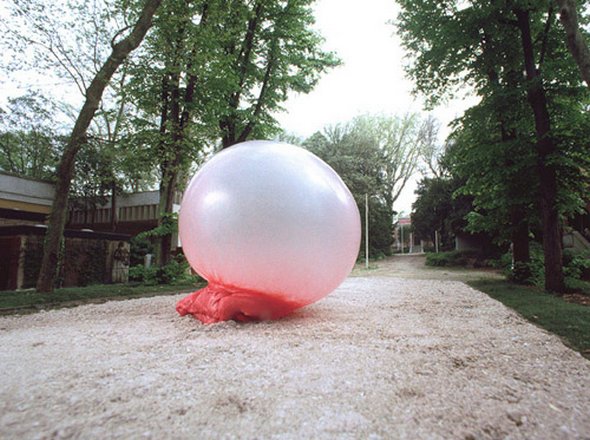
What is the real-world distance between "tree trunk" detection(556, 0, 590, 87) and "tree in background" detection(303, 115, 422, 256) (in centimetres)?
1932

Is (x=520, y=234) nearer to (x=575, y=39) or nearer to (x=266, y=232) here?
(x=575, y=39)

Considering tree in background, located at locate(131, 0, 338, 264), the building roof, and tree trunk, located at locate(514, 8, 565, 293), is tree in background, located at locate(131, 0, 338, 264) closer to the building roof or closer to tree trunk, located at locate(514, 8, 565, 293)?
tree trunk, located at locate(514, 8, 565, 293)

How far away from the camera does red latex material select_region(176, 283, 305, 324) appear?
430 cm

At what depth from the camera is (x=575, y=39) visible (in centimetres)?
520

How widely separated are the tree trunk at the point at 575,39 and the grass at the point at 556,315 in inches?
132

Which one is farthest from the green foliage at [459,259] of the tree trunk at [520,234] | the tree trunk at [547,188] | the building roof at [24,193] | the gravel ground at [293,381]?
the building roof at [24,193]

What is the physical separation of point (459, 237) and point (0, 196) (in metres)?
25.9

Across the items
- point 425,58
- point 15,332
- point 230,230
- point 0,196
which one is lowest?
point 15,332

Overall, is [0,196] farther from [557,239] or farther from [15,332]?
[557,239]

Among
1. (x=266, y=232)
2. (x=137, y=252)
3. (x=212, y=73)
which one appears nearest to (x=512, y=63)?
(x=212, y=73)

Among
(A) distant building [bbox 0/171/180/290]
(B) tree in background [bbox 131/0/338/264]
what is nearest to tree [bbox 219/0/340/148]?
(B) tree in background [bbox 131/0/338/264]

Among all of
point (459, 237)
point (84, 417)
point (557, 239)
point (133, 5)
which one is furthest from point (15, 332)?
point (459, 237)

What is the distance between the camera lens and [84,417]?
6.28 ft

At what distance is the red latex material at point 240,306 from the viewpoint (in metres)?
4.30
